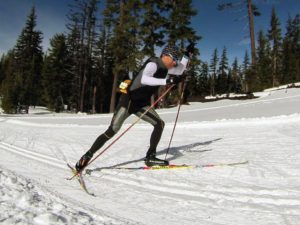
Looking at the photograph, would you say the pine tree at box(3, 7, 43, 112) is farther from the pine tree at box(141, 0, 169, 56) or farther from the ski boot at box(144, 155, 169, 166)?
the ski boot at box(144, 155, 169, 166)

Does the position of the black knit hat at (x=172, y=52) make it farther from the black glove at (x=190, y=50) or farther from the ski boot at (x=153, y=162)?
the ski boot at (x=153, y=162)

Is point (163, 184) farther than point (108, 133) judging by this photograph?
No

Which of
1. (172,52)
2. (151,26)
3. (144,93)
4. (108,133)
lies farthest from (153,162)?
(151,26)

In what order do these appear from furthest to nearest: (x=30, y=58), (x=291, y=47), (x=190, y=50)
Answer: (x=291, y=47), (x=30, y=58), (x=190, y=50)

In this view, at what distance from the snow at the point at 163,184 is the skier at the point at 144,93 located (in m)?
0.52

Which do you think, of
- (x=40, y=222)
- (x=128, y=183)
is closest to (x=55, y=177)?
(x=128, y=183)

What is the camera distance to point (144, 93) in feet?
22.4

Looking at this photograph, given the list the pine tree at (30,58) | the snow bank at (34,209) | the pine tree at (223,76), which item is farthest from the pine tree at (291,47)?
the snow bank at (34,209)

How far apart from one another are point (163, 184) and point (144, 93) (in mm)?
1975

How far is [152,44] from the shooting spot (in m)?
32.3

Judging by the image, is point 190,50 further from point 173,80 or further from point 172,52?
point 173,80

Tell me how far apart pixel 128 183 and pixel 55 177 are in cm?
136

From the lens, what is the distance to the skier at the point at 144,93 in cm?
→ 656

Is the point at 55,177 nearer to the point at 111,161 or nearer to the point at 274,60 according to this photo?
the point at 111,161
